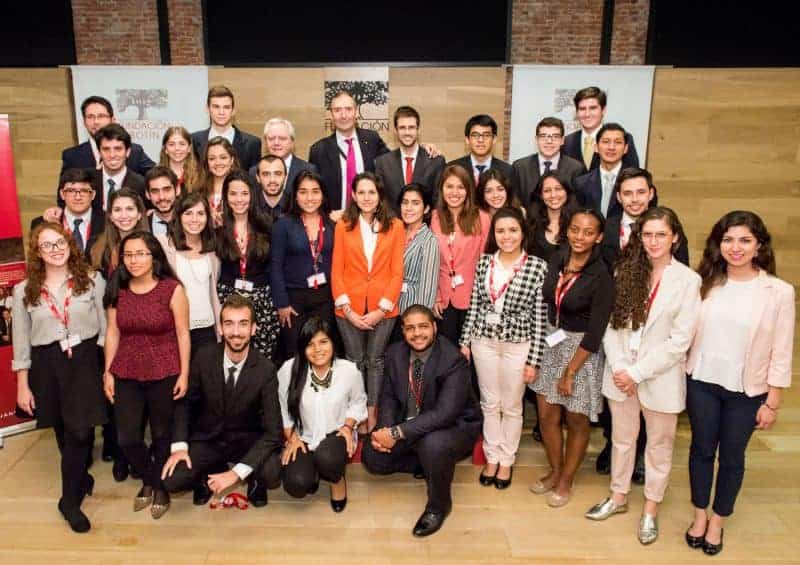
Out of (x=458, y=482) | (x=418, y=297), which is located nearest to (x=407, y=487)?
(x=458, y=482)

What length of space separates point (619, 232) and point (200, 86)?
4792 millimetres

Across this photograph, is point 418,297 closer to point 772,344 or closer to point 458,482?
point 458,482

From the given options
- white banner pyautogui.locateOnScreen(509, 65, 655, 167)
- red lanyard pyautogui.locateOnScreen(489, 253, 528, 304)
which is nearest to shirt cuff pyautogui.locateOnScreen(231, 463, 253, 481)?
red lanyard pyautogui.locateOnScreen(489, 253, 528, 304)

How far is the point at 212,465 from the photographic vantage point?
3.41m

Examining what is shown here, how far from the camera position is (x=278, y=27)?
7551 millimetres

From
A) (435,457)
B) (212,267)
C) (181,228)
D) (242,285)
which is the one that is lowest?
(435,457)

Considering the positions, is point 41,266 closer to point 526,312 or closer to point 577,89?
point 526,312

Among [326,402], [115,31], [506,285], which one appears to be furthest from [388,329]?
[115,31]

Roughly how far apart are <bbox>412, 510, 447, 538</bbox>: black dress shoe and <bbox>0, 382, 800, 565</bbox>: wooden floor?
40 millimetres

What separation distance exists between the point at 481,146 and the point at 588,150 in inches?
32.5

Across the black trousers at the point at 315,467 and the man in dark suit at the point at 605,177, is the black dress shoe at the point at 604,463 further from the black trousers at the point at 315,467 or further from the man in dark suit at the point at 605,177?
→ the black trousers at the point at 315,467

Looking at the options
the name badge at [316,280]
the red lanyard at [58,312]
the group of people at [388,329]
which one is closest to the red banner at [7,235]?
the group of people at [388,329]

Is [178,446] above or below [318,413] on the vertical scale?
below

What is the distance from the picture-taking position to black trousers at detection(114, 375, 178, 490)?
3297mm
